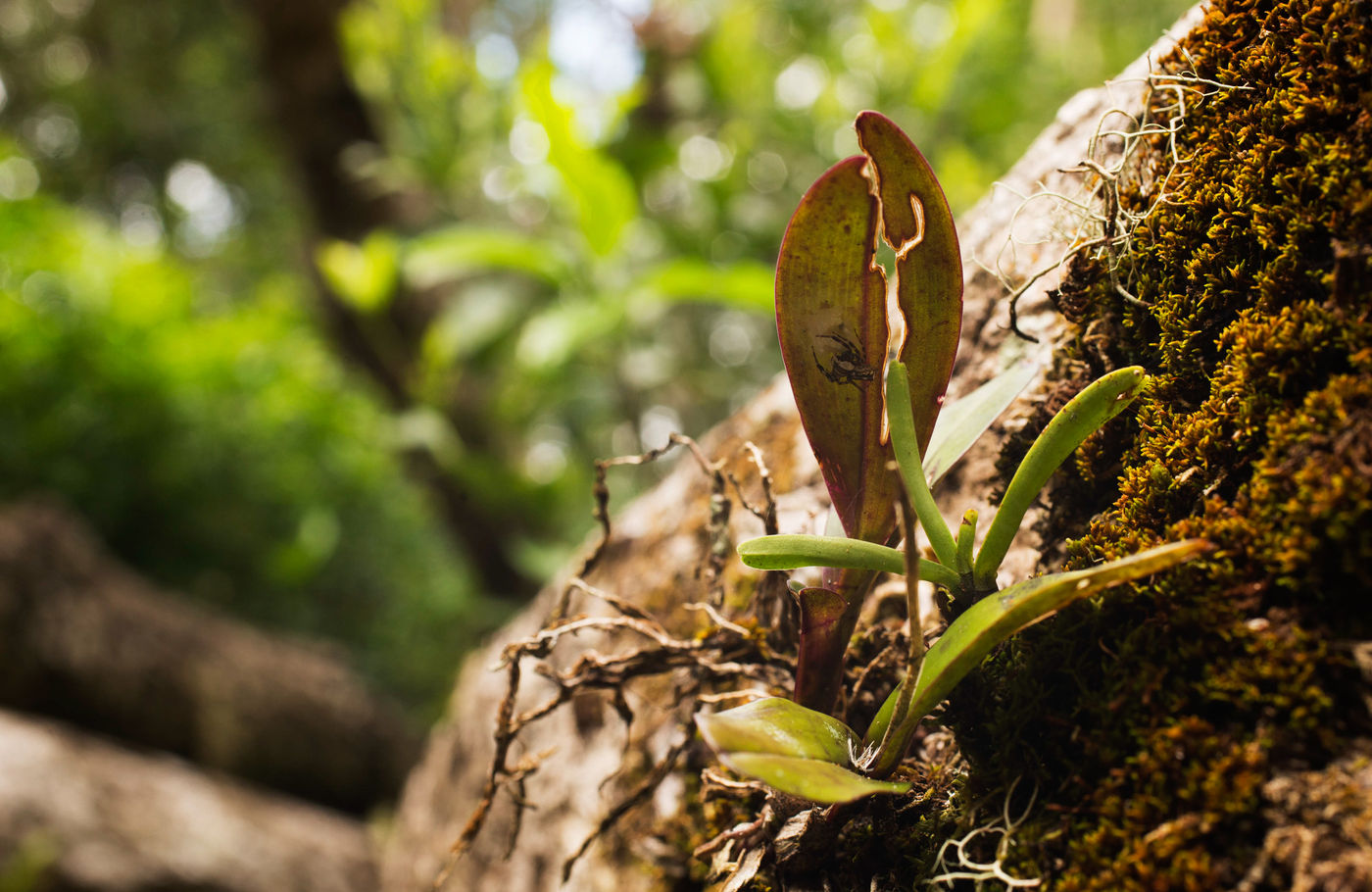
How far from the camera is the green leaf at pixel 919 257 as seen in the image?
1.47 feet

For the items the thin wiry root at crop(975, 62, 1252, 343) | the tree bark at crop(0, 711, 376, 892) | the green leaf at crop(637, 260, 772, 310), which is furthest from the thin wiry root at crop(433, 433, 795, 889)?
the tree bark at crop(0, 711, 376, 892)

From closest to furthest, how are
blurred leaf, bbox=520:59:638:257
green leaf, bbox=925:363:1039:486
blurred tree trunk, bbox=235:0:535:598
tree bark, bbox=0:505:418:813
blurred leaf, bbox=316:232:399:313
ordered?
1. green leaf, bbox=925:363:1039:486
2. blurred leaf, bbox=520:59:638:257
3. tree bark, bbox=0:505:418:813
4. blurred leaf, bbox=316:232:399:313
5. blurred tree trunk, bbox=235:0:535:598

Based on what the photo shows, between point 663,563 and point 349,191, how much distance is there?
2499 mm

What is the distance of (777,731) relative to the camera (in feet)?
1.35

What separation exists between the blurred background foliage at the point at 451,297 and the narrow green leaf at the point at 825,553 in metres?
1.22

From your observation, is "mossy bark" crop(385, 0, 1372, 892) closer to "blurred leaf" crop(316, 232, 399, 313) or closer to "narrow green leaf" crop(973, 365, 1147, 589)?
"narrow green leaf" crop(973, 365, 1147, 589)

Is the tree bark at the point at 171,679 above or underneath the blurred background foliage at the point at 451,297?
underneath

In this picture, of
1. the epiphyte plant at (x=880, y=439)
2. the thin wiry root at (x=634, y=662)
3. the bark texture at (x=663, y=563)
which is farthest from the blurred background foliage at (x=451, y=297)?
the epiphyte plant at (x=880, y=439)

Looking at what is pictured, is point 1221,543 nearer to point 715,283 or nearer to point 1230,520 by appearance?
point 1230,520

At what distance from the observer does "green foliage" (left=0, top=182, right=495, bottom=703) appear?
2232 mm

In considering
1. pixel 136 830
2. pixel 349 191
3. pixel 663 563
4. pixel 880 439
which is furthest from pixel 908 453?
pixel 349 191

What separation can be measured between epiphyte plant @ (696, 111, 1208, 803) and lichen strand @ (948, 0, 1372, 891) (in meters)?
0.05

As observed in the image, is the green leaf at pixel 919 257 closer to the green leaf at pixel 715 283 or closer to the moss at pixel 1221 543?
the moss at pixel 1221 543

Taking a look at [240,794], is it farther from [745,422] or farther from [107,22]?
[107,22]
